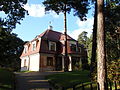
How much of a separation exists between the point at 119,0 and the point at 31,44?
22068mm

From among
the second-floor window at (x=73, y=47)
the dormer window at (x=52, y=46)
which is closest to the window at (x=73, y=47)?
the second-floor window at (x=73, y=47)

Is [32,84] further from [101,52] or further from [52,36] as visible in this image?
[52,36]

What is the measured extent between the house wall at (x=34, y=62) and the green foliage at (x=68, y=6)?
981 cm

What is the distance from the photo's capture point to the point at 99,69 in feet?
26.4

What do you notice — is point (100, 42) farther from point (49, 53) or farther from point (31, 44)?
point (31, 44)

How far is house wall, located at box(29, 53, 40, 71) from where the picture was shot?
3140cm

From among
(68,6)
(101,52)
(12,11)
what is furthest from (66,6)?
(101,52)

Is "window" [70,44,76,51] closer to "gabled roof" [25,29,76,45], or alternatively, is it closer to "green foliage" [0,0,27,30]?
"gabled roof" [25,29,76,45]

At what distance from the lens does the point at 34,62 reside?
32.8m

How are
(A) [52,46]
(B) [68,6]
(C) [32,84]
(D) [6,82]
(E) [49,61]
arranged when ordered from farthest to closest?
(A) [52,46] → (E) [49,61] → (B) [68,6] → (C) [32,84] → (D) [6,82]

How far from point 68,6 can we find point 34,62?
13.2 meters

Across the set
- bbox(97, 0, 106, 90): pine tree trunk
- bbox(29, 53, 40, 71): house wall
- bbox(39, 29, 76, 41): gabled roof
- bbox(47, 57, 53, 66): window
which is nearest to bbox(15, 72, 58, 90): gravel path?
bbox(97, 0, 106, 90): pine tree trunk

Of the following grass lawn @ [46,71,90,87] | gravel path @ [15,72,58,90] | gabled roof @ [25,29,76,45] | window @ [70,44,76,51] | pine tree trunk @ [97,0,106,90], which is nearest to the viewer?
pine tree trunk @ [97,0,106,90]

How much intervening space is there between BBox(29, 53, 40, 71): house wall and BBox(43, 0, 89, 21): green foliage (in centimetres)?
981
